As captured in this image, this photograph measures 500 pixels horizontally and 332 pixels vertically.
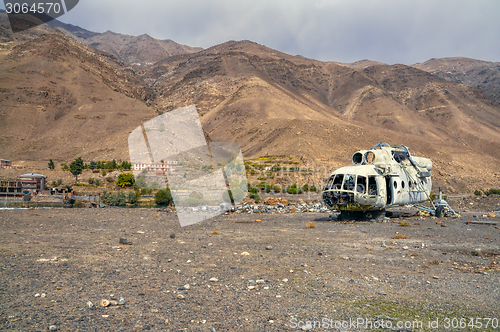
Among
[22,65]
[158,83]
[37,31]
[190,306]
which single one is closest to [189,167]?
[190,306]

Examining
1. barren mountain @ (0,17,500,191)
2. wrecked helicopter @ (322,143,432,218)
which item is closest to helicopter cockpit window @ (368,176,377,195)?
wrecked helicopter @ (322,143,432,218)

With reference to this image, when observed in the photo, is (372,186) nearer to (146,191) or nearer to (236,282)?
(236,282)

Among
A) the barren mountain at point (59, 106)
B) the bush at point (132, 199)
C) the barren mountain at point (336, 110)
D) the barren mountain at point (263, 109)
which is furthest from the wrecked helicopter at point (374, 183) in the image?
the barren mountain at point (59, 106)

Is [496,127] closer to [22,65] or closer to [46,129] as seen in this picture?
[46,129]

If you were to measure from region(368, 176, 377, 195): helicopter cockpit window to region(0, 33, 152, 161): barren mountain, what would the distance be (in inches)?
2483

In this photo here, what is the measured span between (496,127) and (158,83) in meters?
149

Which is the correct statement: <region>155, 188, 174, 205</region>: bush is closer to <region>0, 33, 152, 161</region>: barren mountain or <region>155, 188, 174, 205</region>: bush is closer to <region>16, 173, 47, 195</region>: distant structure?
<region>16, 173, 47, 195</region>: distant structure

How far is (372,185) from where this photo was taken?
1612 cm

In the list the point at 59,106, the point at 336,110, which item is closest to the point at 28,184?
the point at 59,106

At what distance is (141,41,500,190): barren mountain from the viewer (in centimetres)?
6469

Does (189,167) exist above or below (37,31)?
below

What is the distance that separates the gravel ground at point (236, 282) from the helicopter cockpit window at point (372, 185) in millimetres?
4710

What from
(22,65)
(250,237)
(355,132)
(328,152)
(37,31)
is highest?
(37,31)

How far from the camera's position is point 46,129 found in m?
87.6
